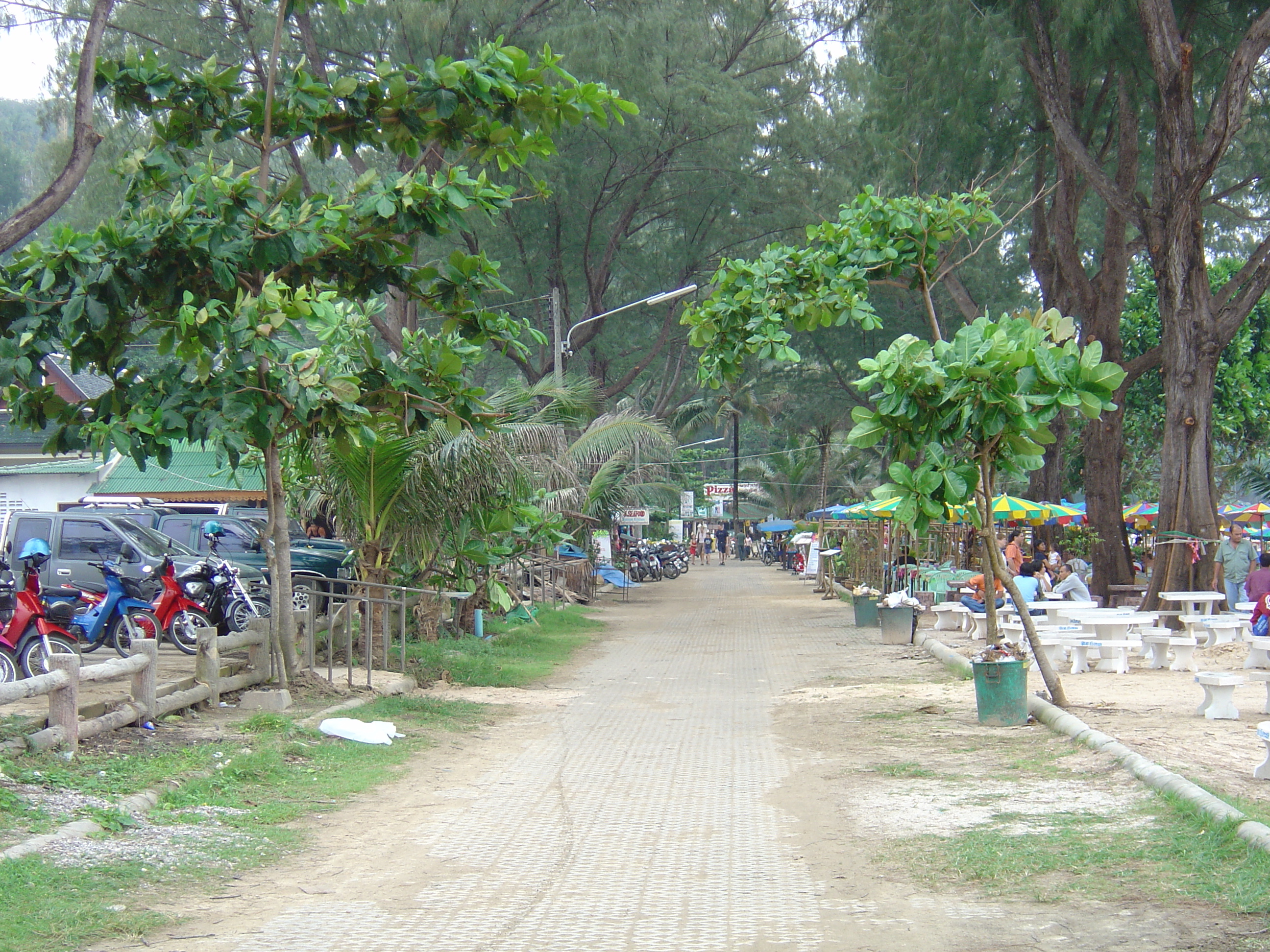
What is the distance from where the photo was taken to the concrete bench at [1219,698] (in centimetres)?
988

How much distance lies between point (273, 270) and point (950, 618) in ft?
46.7

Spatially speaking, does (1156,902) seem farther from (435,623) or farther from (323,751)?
(435,623)

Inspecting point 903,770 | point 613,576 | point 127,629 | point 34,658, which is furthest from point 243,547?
point 613,576

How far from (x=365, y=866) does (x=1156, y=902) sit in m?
3.97

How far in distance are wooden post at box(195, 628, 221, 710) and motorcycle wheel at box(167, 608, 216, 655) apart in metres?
3.06

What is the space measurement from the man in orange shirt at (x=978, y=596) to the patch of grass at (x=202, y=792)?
34.5 ft

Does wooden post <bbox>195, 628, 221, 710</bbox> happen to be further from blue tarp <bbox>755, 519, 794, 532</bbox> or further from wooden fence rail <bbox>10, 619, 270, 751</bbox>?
blue tarp <bbox>755, 519, 794, 532</bbox>

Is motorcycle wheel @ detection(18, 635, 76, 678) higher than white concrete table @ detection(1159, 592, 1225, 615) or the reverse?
the reverse

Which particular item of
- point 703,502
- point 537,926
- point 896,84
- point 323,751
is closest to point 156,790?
point 323,751

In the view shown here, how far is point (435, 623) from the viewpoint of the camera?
1603 cm

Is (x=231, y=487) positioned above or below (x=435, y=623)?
above

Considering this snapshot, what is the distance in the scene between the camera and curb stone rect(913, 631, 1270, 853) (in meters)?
6.05

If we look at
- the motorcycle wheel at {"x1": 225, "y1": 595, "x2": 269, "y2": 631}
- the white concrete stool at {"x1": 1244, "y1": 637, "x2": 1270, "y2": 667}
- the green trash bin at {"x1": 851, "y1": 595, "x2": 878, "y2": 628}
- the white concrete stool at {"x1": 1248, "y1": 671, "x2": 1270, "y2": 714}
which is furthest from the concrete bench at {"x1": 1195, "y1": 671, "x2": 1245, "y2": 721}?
the green trash bin at {"x1": 851, "y1": 595, "x2": 878, "y2": 628}

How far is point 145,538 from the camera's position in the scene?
16062 millimetres
